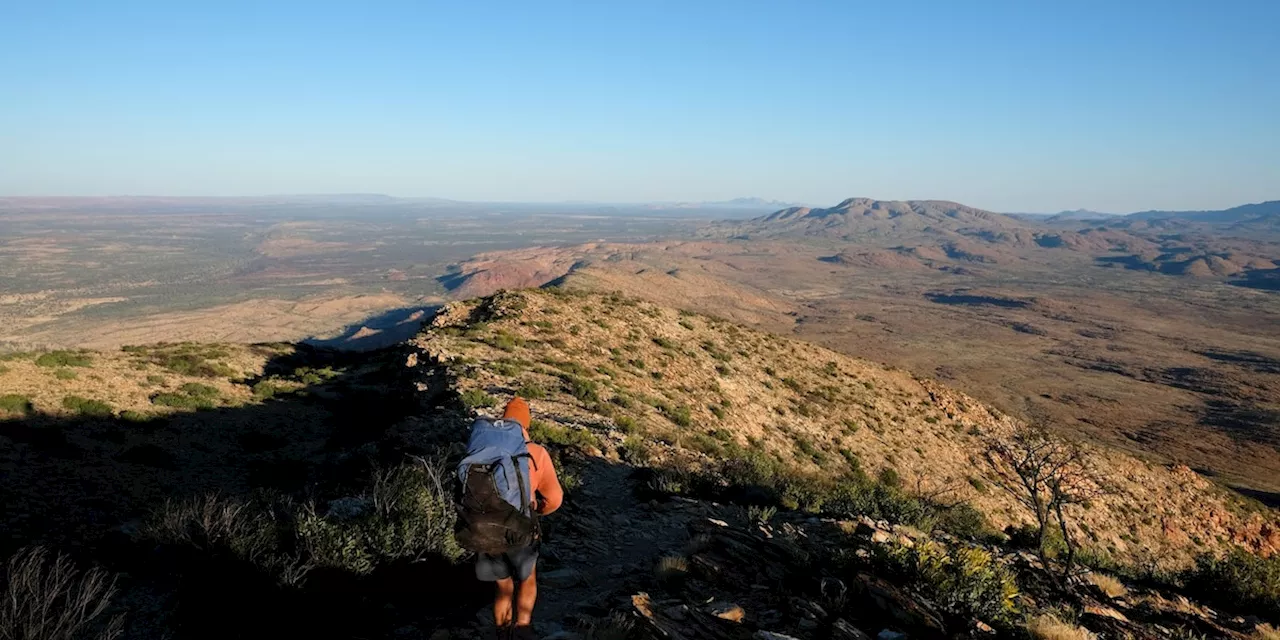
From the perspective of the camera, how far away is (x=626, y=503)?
11.1 meters

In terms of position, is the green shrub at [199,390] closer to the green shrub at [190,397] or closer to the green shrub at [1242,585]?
the green shrub at [190,397]

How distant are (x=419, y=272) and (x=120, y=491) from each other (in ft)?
637

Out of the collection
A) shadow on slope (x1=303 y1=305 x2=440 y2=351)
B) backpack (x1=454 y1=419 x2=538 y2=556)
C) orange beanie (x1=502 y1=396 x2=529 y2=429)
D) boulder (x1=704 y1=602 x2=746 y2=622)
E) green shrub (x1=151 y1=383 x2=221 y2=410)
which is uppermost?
orange beanie (x1=502 y1=396 x2=529 y2=429)

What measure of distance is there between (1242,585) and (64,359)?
31.2m

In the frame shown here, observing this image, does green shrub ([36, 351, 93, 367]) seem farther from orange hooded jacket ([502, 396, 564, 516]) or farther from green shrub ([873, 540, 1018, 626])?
green shrub ([873, 540, 1018, 626])

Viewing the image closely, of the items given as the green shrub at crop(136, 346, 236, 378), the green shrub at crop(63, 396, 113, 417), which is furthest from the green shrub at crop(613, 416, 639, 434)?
the green shrub at crop(136, 346, 236, 378)

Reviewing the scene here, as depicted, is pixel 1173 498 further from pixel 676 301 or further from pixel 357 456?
pixel 676 301

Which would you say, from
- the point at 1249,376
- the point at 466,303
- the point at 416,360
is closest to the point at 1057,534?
the point at 416,360

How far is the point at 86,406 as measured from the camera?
707 inches

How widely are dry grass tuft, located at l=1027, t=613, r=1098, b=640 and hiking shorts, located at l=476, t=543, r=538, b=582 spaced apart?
4.92m

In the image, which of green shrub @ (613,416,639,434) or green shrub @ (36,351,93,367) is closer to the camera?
green shrub @ (613,416,639,434)

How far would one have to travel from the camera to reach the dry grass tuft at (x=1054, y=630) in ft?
19.6

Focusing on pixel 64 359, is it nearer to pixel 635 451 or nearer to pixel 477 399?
pixel 477 399

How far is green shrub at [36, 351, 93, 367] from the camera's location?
21139 millimetres
